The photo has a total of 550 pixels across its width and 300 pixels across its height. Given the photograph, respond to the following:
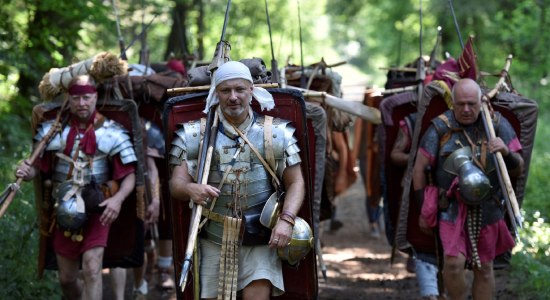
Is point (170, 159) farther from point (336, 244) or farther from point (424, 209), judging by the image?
point (336, 244)

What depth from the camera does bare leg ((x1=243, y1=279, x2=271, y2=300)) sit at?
6102 mm

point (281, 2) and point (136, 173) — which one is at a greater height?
point (281, 2)

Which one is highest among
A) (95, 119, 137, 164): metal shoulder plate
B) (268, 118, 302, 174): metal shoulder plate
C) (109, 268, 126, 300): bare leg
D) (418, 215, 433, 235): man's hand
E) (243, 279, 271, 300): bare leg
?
(95, 119, 137, 164): metal shoulder plate

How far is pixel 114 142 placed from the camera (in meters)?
7.85

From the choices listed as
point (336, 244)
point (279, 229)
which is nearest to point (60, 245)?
point (279, 229)

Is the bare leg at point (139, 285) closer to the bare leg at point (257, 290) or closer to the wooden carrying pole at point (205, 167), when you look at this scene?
the bare leg at point (257, 290)

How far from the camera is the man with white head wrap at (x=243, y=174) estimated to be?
609cm

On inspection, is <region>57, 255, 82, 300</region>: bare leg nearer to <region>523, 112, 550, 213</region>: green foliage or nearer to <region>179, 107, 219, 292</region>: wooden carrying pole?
<region>179, 107, 219, 292</region>: wooden carrying pole

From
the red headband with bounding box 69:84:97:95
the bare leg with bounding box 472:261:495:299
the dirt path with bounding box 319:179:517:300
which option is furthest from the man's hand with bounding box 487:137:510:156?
the red headband with bounding box 69:84:97:95

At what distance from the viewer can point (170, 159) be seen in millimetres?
6285

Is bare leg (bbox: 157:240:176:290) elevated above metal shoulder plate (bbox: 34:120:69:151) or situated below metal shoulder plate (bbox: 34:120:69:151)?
below

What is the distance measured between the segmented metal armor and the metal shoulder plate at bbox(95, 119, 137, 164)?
68.2 inches

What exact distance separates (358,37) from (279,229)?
64003 mm

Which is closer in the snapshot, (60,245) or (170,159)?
(170,159)
